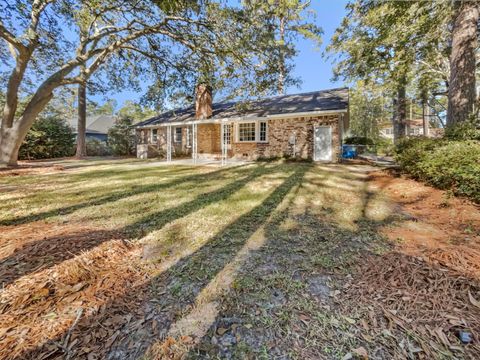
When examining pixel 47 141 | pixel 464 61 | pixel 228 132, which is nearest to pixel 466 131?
pixel 464 61

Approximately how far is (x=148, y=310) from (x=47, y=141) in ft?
67.5

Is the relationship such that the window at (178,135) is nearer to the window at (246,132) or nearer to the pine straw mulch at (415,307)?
the window at (246,132)

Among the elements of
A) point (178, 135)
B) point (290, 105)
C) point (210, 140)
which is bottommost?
point (210, 140)

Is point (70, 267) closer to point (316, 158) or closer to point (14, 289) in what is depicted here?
point (14, 289)

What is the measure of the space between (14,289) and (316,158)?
12497 mm

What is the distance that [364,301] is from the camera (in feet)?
6.50

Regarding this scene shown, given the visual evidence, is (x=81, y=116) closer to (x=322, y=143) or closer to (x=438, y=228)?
(x=322, y=143)

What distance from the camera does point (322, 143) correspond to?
12430 mm

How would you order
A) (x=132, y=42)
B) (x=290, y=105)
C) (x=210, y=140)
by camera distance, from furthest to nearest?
(x=210, y=140)
(x=290, y=105)
(x=132, y=42)

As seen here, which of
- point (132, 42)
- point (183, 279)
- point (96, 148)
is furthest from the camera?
point (96, 148)

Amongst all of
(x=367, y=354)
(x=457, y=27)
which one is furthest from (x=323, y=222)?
(x=457, y=27)

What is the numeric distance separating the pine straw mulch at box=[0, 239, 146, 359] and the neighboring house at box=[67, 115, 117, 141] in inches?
1314

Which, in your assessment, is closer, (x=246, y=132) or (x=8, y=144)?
(x=8, y=144)

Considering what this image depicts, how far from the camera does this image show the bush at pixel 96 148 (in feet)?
68.8
